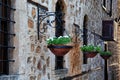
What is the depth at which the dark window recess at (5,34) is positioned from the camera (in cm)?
520

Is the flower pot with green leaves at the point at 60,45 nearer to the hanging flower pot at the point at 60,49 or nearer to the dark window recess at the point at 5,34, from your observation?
the hanging flower pot at the point at 60,49

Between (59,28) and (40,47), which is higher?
(59,28)

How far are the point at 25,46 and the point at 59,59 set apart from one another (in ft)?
8.21

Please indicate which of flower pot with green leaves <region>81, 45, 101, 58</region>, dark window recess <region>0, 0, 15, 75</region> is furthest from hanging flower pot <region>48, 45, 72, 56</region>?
flower pot with green leaves <region>81, 45, 101, 58</region>

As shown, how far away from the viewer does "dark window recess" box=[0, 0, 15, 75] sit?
205 inches

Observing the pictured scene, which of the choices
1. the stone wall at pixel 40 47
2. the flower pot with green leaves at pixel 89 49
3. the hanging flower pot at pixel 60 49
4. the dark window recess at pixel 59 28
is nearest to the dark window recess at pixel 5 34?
the stone wall at pixel 40 47

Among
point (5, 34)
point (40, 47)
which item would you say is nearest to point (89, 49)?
point (40, 47)

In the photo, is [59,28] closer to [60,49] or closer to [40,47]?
[40,47]

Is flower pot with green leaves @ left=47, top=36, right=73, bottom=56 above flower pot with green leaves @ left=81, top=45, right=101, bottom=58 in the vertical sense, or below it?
above

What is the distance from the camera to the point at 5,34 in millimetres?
5285

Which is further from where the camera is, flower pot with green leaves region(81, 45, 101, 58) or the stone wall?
flower pot with green leaves region(81, 45, 101, 58)

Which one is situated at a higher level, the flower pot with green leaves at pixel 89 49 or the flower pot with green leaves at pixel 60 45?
the flower pot with green leaves at pixel 60 45

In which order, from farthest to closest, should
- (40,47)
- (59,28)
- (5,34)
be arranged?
1. (59,28)
2. (40,47)
3. (5,34)

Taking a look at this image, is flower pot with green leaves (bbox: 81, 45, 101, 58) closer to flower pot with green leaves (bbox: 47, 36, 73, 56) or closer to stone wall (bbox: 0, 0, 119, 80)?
stone wall (bbox: 0, 0, 119, 80)
